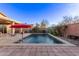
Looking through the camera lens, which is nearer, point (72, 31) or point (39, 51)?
point (39, 51)

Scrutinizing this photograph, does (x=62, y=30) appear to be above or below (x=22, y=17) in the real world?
below

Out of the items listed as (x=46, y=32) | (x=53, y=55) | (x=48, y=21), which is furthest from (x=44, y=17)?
(x=53, y=55)

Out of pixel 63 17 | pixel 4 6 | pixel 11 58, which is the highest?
pixel 4 6

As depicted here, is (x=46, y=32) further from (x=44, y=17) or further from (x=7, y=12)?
(x=7, y=12)

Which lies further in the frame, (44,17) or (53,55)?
(44,17)

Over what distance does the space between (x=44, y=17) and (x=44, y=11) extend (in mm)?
577

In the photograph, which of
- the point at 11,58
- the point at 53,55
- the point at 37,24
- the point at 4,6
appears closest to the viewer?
the point at 11,58

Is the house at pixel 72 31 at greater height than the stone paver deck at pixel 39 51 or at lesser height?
greater

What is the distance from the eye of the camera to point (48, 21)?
1524 centimetres

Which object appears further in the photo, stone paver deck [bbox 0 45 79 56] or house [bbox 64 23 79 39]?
house [bbox 64 23 79 39]

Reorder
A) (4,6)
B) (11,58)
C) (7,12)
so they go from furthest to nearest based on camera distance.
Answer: (7,12) < (4,6) < (11,58)

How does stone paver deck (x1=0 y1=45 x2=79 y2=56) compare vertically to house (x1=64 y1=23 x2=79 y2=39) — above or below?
below

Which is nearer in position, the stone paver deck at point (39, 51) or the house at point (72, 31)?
the stone paver deck at point (39, 51)

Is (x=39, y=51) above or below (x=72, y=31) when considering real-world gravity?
below
